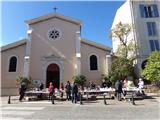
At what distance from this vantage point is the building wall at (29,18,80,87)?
2525 cm

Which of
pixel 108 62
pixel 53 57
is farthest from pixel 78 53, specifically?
pixel 108 62

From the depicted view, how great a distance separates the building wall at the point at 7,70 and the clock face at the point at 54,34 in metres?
3.48

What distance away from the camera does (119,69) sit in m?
25.4

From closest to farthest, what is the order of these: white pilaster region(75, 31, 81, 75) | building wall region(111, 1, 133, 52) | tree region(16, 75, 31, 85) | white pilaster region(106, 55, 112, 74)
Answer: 1. tree region(16, 75, 31, 85)
2. white pilaster region(75, 31, 81, 75)
3. white pilaster region(106, 55, 112, 74)
4. building wall region(111, 1, 133, 52)

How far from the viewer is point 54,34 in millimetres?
26484

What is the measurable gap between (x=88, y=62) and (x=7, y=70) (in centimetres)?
977

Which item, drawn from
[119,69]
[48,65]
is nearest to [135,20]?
[119,69]

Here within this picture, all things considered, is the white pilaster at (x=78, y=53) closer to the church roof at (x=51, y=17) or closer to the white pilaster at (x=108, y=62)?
the church roof at (x=51, y=17)

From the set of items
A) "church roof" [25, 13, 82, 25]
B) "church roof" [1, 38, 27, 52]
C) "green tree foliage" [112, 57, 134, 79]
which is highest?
"church roof" [25, 13, 82, 25]

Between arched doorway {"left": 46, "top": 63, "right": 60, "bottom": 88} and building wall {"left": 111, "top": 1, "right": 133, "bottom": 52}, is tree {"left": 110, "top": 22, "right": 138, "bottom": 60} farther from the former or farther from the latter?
arched doorway {"left": 46, "top": 63, "right": 60, "bottom": 88}

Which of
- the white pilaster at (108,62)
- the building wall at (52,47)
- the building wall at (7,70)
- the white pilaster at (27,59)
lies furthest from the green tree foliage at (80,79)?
the building wall at (7,70)

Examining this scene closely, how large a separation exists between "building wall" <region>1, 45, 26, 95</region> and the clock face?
348cm

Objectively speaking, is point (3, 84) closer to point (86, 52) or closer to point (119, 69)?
point (86, 52)

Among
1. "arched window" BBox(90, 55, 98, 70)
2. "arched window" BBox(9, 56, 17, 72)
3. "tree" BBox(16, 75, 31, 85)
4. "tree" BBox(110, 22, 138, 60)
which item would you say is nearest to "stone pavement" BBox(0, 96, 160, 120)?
"tree" BBox(16, 75, 31, 85)
